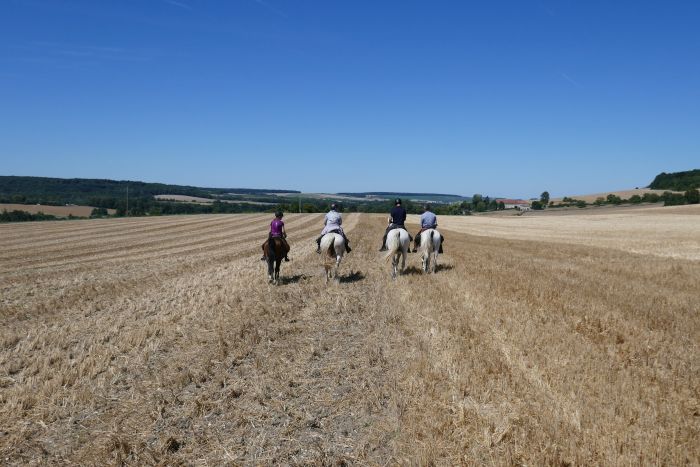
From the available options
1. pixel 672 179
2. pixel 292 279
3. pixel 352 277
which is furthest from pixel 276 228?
pixel 672 179

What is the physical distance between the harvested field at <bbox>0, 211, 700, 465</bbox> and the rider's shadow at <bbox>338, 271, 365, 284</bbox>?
1.22 m

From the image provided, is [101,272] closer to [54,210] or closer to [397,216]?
[397,216]

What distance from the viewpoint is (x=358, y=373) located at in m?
6.80

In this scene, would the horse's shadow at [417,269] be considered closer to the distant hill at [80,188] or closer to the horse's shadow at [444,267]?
the horse's shadow at [444,267]

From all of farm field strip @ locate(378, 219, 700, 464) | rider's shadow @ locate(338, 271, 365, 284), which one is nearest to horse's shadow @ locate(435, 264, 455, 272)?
rider's shadow @ locate(338, 271, 365, 284)

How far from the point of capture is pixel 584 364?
6617mm

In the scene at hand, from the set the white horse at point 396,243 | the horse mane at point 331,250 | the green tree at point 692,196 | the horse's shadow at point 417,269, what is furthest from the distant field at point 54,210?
the green tree at point 692,196

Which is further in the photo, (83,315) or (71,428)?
(83,315)

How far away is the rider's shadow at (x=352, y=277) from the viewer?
1475 centimetres

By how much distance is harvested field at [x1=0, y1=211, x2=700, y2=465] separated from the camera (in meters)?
4.73

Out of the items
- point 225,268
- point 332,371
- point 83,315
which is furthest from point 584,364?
point 225,268

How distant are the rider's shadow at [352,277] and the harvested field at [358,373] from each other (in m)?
1.22

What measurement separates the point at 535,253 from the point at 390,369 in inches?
725

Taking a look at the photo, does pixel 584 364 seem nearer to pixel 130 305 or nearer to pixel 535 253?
pixel 130 305
